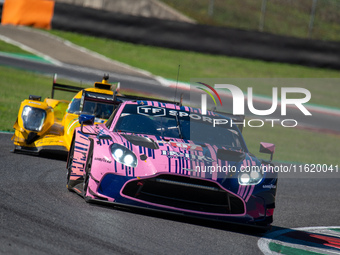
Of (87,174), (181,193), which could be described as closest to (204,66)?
(87,174)

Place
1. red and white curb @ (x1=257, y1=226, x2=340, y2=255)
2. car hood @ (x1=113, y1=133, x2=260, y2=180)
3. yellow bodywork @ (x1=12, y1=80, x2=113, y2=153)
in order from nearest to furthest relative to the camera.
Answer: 1. red and white curb @ (x1=257, y1=226, x2=340, y2=255)
2. car hood @ (x1=113, y1=133, x2=260, y2=180)
3. yellow bodywork @ (x1=12, y1=80, x2=113, y2=153)

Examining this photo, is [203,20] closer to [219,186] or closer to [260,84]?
[260,84]

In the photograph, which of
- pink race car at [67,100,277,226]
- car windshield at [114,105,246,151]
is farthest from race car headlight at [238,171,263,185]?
car windshield at [114,105,246,151]

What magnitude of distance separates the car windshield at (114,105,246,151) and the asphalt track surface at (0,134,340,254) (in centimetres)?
93

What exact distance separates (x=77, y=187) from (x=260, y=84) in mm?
15873

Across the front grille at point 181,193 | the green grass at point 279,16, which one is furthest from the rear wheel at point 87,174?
the green grass at point 279,16

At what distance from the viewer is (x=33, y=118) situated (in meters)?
8.95

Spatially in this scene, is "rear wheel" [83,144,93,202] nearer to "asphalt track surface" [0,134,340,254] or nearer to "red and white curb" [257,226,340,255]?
"asphalt track surface" [0,134,340,254]

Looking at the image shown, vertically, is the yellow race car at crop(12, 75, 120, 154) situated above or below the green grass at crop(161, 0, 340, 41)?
below

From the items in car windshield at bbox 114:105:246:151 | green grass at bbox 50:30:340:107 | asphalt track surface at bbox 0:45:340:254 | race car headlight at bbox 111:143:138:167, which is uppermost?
green grass at bbox 50:30:340:107

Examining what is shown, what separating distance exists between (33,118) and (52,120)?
0.88 feet

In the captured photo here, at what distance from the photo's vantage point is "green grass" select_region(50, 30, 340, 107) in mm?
21406

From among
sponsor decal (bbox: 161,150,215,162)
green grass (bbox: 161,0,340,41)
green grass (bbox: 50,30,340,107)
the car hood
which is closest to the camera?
the car hood

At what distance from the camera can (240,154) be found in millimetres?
6262
